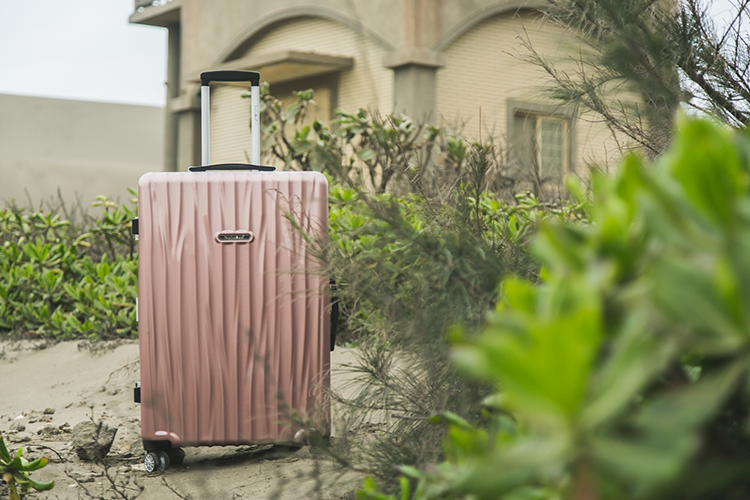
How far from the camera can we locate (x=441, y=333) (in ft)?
6.88

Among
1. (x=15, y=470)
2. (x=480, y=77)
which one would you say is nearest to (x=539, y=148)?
(x=15, y=470)

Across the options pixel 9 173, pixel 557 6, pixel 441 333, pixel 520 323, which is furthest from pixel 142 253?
pixel 9 173

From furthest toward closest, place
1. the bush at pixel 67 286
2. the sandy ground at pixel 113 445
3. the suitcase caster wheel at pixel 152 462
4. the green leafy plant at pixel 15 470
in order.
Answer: the bush at pixel 67 286 → the suitcase caster wheel at pixel 152 462 → the sandy ground at pixel 113 445 → the green leafy plant at pixel 15 470

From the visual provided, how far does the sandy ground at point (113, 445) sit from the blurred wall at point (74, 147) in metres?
14.5

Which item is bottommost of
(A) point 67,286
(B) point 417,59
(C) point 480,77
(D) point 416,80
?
(A) point 67,286

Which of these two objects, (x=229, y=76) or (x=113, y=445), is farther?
(x=113, y=445)

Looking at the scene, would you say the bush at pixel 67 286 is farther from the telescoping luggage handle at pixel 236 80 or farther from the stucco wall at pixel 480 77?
the stucco wall at pixel 480 77

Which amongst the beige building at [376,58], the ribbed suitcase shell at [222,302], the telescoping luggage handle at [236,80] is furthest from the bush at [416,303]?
the beige building at [376,58]

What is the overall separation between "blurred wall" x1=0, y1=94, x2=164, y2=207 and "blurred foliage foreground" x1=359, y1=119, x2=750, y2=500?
19.4 metres

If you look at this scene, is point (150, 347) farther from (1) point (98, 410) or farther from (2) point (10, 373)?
(2) point (10, 373)

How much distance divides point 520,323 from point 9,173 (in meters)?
20.6

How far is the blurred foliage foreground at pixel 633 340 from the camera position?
70cm

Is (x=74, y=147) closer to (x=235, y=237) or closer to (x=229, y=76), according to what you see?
(x=229, y=76)

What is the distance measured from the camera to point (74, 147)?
20938mm
